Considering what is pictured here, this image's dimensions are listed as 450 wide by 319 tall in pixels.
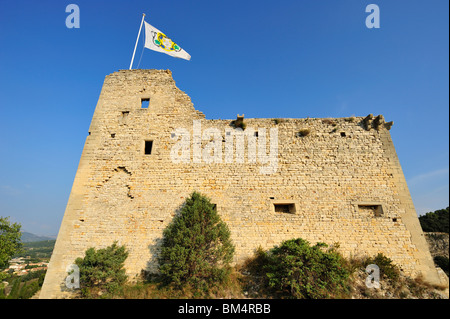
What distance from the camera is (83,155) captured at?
358 inches

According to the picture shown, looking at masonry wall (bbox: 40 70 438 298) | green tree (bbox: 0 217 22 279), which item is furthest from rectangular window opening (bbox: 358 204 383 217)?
green tree (bbox: 0 217 22 279)

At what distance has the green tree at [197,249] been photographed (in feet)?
21.1

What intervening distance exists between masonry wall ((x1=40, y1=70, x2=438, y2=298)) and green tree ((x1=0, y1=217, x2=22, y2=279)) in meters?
6.49

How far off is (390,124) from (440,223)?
21347 millimetres

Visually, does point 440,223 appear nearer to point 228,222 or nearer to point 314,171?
point 314,171

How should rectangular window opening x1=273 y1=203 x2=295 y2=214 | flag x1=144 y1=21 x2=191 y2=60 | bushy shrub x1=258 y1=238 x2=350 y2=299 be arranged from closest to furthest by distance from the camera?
1. bushy shrub x1=258 y1=238 x2=350 y2=299
2. rectangular window opening x1=273 y1=203 x2=295 y2=214
3. flag x1=144 y1=21 x2=191 y2=60

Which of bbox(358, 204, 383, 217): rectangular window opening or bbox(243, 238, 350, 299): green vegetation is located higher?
bbox(358, 204, 383, 217): rectangular window opening

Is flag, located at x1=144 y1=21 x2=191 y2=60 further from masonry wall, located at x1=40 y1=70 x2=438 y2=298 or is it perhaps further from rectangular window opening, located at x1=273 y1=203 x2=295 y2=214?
rectangular window opening, located at x1=273 y1=203 x2=295 y2=214

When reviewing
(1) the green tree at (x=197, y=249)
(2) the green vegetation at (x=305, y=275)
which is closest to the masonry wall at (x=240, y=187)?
(1) the green tree at (x=197, y=249)

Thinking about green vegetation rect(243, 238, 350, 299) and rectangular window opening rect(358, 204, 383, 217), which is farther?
rectangular window opening rect(358, 204, 383, 217)

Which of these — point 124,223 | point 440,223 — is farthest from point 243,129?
point 440,223

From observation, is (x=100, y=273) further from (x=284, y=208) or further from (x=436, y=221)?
(x=436, y=221)

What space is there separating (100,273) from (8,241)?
974 cm

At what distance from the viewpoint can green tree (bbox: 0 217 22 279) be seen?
10734mm
